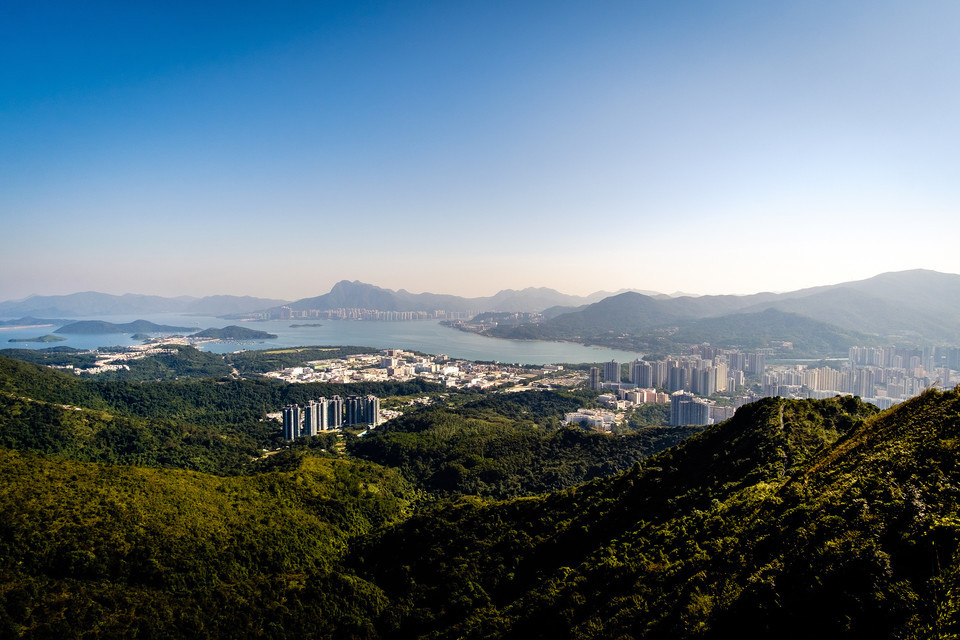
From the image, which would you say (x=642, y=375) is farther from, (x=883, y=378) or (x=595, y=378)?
(x=883, y=378)

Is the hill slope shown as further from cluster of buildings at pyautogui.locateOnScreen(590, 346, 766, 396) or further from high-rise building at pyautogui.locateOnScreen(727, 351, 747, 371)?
high-rise building at pyautogui.locateOnScreen(727, 351, 747, 371)

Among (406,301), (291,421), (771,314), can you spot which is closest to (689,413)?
(291,421)

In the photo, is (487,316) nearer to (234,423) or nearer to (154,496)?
(234,423)

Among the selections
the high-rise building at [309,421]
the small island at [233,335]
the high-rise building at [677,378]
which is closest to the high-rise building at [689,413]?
the high-rise building at [677,378]

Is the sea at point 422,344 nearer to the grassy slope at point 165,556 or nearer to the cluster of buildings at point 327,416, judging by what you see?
the cluster of buildings at point 327,416

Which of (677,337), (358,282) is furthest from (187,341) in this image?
(358,282)

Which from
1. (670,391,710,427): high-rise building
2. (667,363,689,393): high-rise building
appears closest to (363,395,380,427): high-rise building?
(670,391,710,427): high-rise building
